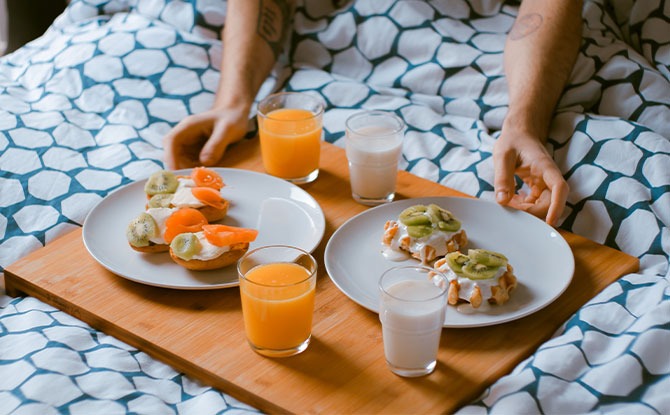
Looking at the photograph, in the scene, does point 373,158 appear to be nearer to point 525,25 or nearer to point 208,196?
point 208,196

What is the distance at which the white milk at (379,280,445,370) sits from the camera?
1169 mm

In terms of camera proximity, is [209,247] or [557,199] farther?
[557,199]

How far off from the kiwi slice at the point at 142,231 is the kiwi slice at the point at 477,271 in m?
0.54

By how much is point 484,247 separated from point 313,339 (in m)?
0.41

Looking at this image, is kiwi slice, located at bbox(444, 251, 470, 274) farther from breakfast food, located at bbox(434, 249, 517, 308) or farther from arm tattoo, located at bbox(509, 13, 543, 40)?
arm tattoo, located at bbox(509, 13, 543, 40)

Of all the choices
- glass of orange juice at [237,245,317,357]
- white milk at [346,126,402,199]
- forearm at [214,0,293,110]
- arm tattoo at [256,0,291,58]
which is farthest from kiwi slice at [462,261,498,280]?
arm tattoo at [256,0,291,58]

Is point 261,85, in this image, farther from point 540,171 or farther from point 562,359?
point 562,359

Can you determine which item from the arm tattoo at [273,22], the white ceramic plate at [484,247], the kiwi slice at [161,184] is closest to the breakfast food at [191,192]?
the kiwi slice at [161,184]

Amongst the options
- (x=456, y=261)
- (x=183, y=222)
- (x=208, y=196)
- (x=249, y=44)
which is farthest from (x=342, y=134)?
(x=456, y=261)

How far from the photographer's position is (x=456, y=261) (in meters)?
1.34

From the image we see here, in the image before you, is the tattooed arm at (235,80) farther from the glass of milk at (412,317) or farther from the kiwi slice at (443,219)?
the glass of milk at (412,317)

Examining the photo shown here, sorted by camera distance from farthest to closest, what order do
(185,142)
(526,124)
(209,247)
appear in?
(185,142) → (526,124) → (209,247)

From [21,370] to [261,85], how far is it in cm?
113

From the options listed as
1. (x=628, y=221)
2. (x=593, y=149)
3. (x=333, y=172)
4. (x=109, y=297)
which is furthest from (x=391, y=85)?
(x=109, y=297)
